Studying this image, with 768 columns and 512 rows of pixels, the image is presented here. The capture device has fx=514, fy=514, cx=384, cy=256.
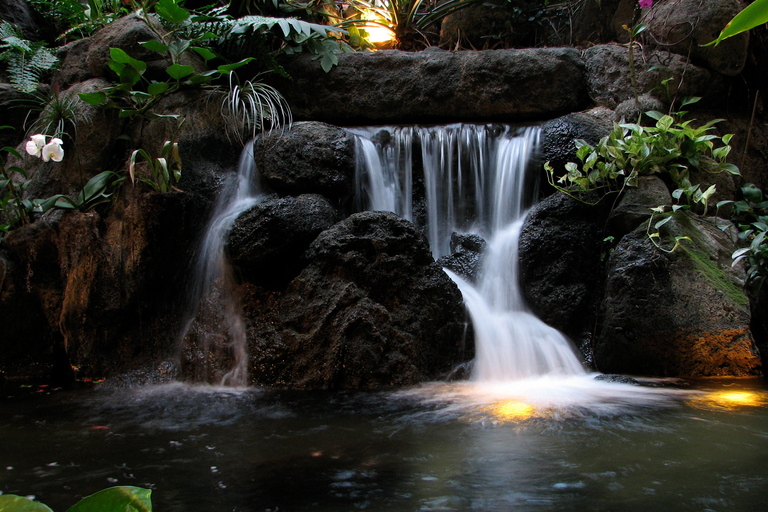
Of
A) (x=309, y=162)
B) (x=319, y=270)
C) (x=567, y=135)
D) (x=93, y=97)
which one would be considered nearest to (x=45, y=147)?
(x=93, y=97)

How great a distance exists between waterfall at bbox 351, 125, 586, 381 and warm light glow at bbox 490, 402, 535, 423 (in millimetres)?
1582

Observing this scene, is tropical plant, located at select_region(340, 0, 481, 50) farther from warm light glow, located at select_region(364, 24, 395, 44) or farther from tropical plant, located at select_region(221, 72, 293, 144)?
tropical plant, located at select_region(221, 72, 293, 144)

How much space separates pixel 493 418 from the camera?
268 centimetres

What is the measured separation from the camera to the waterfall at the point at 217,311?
12.4ft

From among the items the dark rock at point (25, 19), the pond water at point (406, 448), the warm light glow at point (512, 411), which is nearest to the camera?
the pond water at point (406, 448)

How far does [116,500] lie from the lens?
2.49 ft

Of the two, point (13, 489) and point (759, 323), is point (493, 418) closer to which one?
point (13, 489)

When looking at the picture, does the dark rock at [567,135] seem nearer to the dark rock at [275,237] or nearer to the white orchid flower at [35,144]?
the dark rock at [275,237]

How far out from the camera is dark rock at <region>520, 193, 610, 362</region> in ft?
14.0

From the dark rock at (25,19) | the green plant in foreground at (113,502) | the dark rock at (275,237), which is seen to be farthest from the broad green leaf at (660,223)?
the dark rock at (25,19)

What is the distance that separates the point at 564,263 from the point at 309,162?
240 centimetres

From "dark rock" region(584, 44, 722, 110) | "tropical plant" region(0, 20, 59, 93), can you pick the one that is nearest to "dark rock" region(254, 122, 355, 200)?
"tropical plant" region(0, 20, 59, 93)

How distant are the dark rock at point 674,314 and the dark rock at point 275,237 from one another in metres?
2.38

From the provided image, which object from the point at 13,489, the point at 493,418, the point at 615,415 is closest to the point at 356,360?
the point at 493,418
